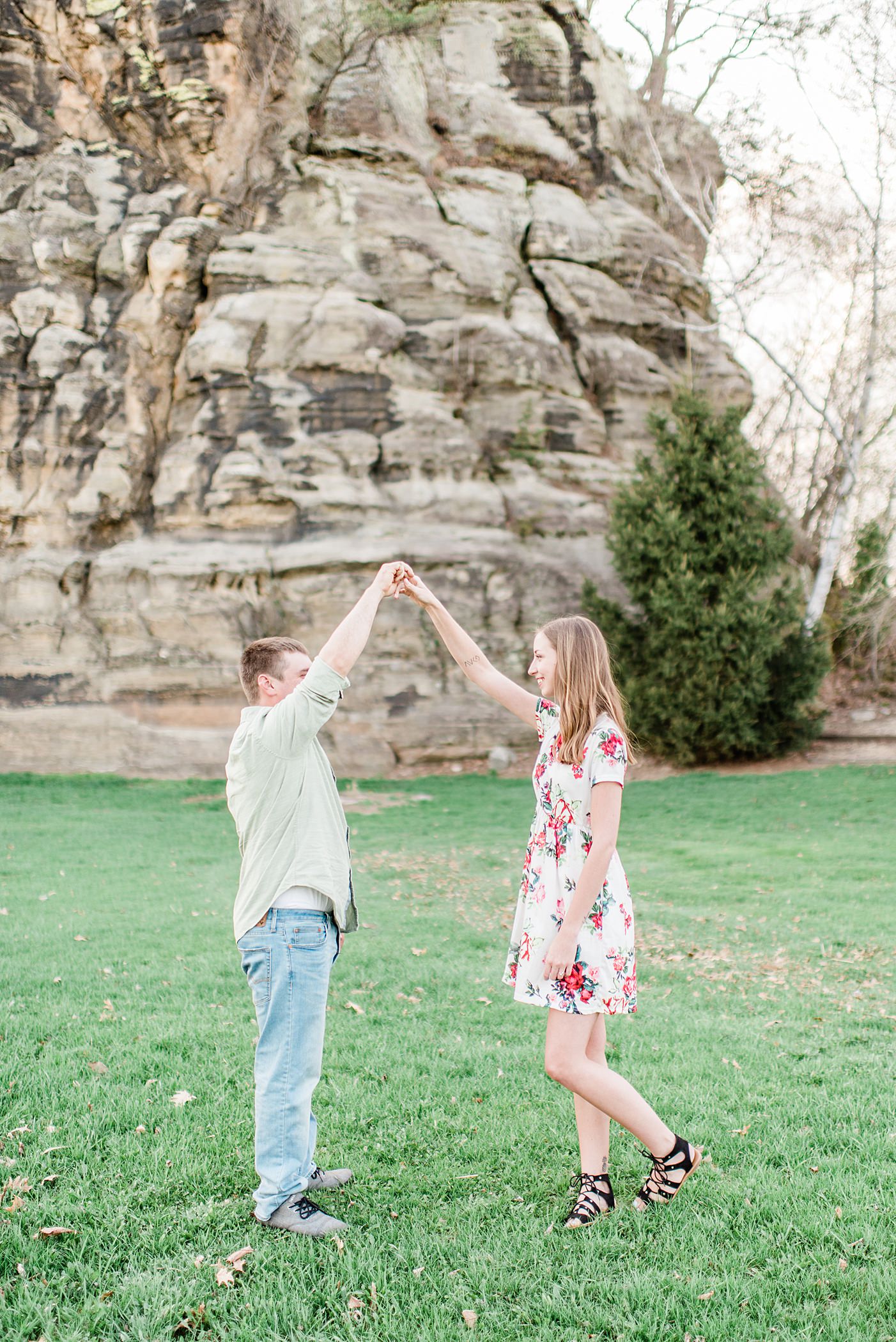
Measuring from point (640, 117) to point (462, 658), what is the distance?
98.4ft

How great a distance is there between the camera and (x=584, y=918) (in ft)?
11.5

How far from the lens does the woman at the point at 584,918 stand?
3555 millimetres

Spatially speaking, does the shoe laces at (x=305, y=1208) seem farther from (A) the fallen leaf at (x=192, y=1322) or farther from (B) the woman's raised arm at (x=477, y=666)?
(B) the woman's raised arm at (x=477, y=666)

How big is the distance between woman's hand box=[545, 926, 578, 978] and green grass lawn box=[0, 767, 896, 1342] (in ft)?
3.30

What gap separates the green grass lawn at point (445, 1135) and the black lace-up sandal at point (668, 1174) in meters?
0.10

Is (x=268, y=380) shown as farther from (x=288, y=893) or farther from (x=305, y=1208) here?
(x=305, y=1208)

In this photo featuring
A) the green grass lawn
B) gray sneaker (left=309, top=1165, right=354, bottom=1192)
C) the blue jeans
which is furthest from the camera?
gray sneaker (left=309, top=1165, right=354, bottom=1192)

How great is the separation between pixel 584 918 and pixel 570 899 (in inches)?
4.1

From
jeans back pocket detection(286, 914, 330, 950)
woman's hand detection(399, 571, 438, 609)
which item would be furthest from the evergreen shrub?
jeans back pocket detection(286, 914, 330, 950)

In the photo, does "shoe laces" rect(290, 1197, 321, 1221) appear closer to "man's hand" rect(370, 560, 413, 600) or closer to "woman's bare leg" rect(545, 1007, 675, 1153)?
"woman's bare leg" rect(545, 1007, 675, 1153)

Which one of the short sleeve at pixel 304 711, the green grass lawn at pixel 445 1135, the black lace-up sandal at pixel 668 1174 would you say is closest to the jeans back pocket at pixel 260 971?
the short sleeve at pixel 304 711

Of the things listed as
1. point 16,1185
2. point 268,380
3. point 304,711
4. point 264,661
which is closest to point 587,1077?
point 304,711

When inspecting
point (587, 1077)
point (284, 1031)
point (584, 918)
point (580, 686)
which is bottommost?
point (587, 1077)

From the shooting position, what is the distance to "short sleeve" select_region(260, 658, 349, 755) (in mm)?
3395
